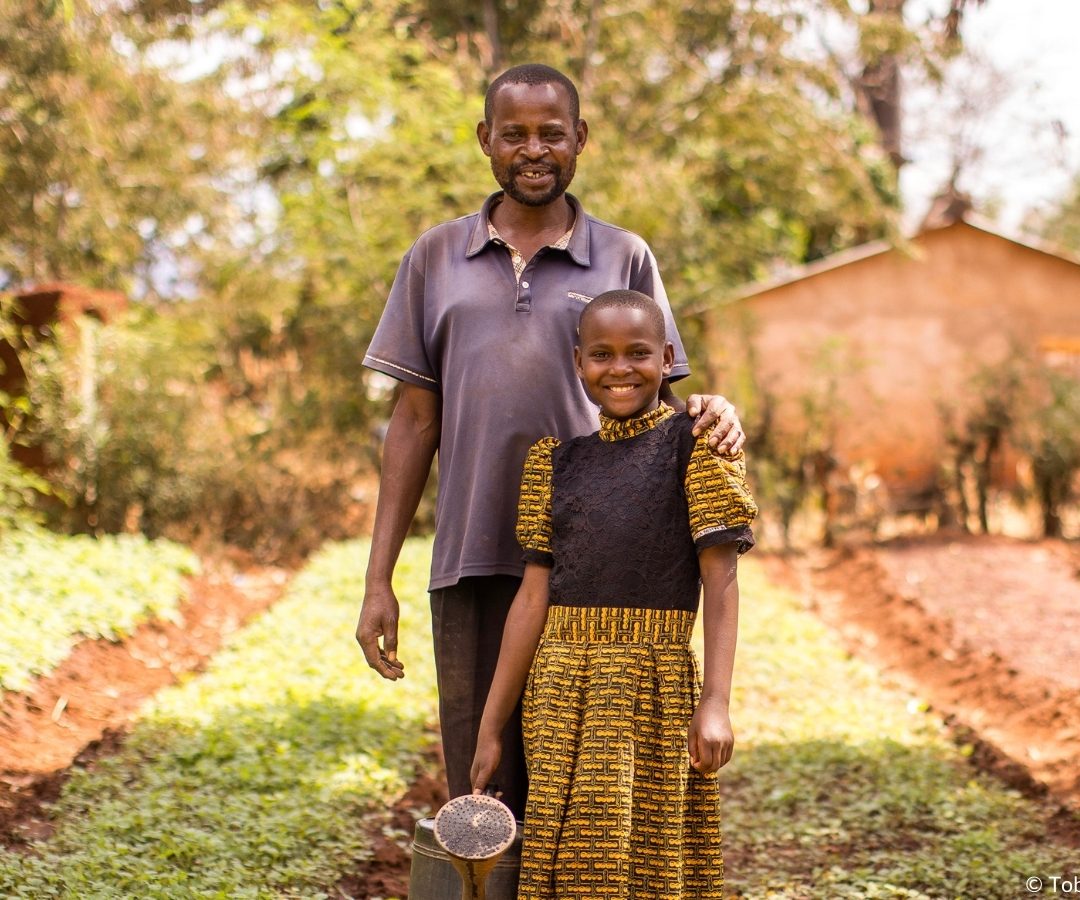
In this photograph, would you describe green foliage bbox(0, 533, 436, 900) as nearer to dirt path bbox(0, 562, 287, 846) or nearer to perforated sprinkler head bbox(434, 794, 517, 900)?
dirt path bbox(0, 562, 287, 846)

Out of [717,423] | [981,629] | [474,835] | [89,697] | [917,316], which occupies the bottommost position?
[474,835]

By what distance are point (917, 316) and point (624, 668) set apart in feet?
57.6

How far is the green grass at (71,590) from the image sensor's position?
6883 mm

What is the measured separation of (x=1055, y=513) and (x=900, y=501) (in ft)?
5.76

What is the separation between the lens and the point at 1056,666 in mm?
8641

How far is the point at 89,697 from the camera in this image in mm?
7027

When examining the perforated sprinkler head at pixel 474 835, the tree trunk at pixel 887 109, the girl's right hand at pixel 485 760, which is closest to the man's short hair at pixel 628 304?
the girl's right hand at pixel 485 760

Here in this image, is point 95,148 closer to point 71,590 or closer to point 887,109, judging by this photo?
point 71,590

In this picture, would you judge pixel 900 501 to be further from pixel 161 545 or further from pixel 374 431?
pixel 161 545

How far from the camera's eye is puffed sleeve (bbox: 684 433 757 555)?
2.82 m

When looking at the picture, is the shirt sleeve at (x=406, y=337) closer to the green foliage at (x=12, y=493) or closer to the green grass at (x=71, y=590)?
the green grass at (x=71, y=590)

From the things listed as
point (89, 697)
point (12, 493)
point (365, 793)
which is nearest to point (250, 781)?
point (365, 793)

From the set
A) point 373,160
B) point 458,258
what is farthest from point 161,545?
point 458,258

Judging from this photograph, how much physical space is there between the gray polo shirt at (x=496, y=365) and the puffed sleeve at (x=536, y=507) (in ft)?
0.39
